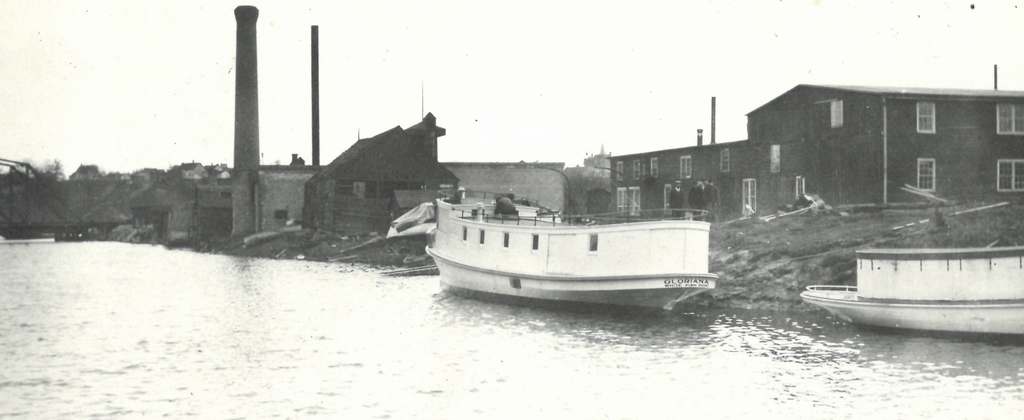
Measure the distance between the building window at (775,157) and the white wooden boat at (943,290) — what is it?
27.2 metres

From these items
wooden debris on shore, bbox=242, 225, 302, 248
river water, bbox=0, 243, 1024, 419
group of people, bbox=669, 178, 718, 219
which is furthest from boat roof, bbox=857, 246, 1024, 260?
wooden debris on shore, bbox=242, 225, 302, 248

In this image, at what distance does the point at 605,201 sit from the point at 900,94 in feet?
114

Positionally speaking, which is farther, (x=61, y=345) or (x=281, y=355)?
(x=61, y=345)

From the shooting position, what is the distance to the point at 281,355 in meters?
24.5

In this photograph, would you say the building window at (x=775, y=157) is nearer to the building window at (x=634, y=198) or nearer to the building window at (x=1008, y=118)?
the building window at (x=1008, y=118)

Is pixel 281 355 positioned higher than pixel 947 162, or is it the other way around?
pixel 947 162

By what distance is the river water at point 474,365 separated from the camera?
18.2 m

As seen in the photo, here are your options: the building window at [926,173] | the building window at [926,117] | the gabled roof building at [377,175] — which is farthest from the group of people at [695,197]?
the gabled roof building at [377,175]

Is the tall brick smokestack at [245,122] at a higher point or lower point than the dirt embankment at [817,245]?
higher

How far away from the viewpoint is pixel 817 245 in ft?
110

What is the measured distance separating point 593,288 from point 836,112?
22541 mm

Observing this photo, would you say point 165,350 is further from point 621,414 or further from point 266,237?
point 266,237

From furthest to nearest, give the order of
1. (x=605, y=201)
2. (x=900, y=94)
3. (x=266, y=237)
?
(x=605, y=201)
(x=266, y=237)
(x=900, y=94)

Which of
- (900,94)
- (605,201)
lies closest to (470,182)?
(605,201)
